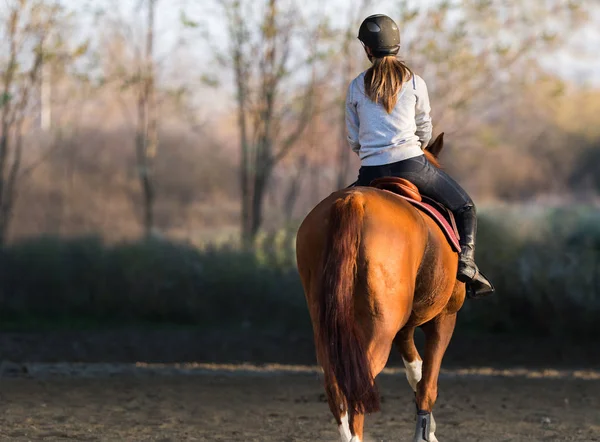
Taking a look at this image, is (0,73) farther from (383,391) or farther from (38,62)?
(383,391)

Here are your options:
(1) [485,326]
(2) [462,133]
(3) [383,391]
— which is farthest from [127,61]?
(3) [383,391]

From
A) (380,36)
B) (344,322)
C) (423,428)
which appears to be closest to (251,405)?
(423,428)

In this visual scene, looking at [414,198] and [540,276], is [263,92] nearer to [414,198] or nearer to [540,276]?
[540,276]

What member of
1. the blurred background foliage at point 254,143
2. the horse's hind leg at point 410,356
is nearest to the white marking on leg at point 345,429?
the horse's hind leg at point 410,356

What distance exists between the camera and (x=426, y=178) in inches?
205

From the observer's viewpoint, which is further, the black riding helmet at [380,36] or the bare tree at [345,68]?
the bare tree at [345,68]

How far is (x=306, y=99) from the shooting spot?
13883 millimetres

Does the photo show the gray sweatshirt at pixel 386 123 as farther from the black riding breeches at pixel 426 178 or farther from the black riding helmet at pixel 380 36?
Result: the black riding helmet at pixel 380 36

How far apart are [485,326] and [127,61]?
716 cm

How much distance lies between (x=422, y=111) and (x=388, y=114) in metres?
0.26

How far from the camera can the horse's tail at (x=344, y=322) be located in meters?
4.24

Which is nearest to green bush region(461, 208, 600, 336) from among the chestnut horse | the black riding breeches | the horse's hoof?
the horse's hoof

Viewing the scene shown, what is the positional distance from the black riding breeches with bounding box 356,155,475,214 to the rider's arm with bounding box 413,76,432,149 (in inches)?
A: 7.7

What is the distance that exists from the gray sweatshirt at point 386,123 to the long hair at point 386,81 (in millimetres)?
37
